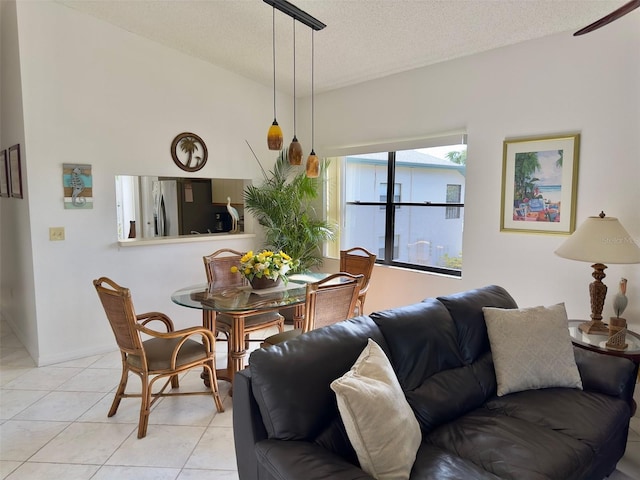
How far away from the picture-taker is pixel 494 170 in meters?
3.44

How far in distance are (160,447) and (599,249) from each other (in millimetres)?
2883

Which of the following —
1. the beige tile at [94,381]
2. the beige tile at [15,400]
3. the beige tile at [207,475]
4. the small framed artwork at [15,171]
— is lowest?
the beige tile at [15,400]

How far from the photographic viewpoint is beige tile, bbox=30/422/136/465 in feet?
7.65

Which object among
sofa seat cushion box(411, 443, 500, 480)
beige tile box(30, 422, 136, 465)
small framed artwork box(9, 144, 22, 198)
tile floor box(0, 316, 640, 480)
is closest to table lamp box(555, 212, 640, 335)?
Answer: tile floor box(0, 316, 640, 480)

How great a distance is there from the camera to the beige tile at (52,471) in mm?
2172

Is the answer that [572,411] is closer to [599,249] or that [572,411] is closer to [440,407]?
[440,407]

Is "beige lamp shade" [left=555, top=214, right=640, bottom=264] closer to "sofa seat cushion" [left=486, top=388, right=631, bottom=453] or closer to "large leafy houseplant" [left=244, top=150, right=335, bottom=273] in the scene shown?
"sofa seat cushion" [left=486, top=388, right=631, bottom=453]

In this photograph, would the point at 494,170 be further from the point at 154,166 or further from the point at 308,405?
the point at 154,166

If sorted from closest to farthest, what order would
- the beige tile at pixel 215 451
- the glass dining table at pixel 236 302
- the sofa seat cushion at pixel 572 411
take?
the sofa seat cushion at pixel 572 411
the beige tile at pixel 215 451
the glass dining table at pixel 236 302

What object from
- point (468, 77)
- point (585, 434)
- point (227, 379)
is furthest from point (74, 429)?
point (468, 77)

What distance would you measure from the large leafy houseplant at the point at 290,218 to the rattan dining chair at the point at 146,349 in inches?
74.6

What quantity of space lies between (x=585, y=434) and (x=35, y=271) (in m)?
4.02

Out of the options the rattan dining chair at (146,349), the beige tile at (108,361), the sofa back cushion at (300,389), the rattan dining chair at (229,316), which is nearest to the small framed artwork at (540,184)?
the rattan dining chair at (229,316)

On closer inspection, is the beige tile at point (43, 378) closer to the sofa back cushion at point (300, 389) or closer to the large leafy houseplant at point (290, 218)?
the large leafy houseplant at point (290, 218)
